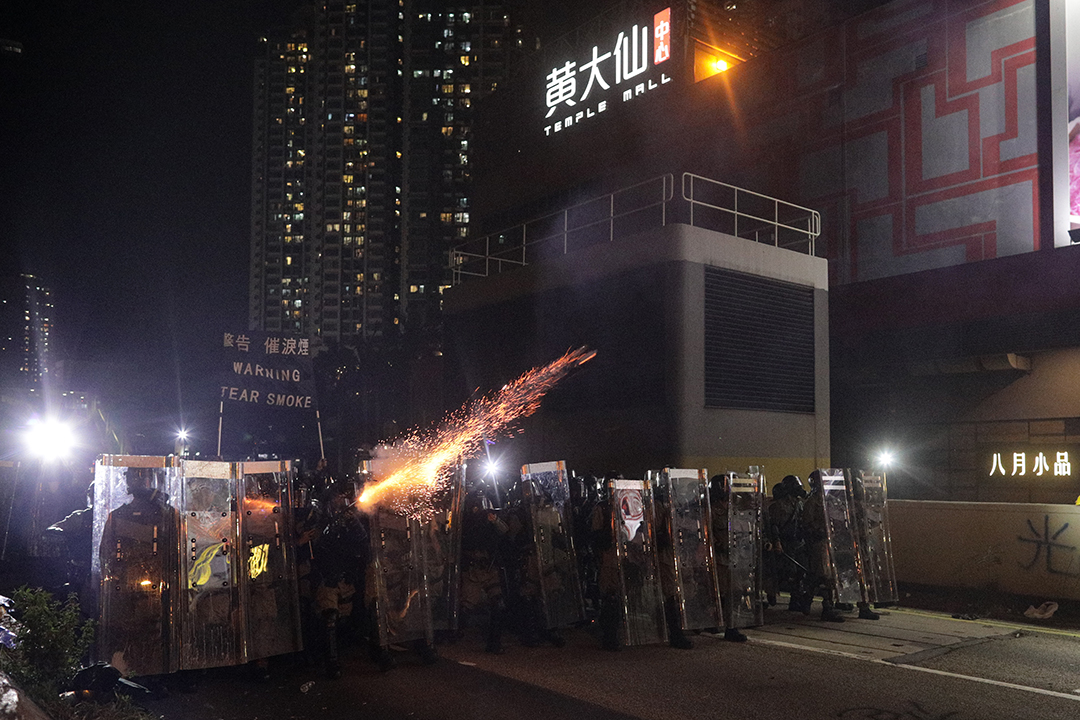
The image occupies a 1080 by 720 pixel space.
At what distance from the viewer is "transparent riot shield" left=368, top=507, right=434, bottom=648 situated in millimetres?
8586

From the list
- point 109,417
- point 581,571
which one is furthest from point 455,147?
point 581,571

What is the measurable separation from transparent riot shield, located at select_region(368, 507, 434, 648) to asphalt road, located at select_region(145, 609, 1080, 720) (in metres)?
0.34

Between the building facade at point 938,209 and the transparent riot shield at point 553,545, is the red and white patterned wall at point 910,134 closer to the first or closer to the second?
the building facade at point 938,209

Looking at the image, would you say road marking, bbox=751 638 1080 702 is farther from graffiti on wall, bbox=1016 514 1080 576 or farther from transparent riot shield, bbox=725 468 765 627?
graffiti on wall, bbox=1016 514 1080 576

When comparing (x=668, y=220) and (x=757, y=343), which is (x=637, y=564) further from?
(x=668, y=220)

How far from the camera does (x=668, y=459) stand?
53.6 ft

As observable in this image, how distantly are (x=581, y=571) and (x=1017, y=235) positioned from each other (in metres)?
14.3

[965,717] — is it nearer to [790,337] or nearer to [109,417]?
[790,337]

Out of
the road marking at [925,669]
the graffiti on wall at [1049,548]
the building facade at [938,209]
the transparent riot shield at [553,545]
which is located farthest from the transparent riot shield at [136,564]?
the building facade at [938,209]

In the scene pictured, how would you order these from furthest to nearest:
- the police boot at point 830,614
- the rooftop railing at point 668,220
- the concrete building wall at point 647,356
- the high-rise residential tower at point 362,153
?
1. the high-rise residential tower at point 362,153
2. the rooftop railing at point 668,220
3. the concrete building wall at point 647,356
4. the police boot at point 830,614

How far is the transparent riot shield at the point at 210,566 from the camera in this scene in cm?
755

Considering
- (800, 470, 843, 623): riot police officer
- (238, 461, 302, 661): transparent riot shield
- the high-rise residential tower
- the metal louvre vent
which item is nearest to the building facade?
the metal louvre vent

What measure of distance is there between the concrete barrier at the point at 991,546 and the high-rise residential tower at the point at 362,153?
377 ft

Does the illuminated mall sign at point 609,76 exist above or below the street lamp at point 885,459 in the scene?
above
